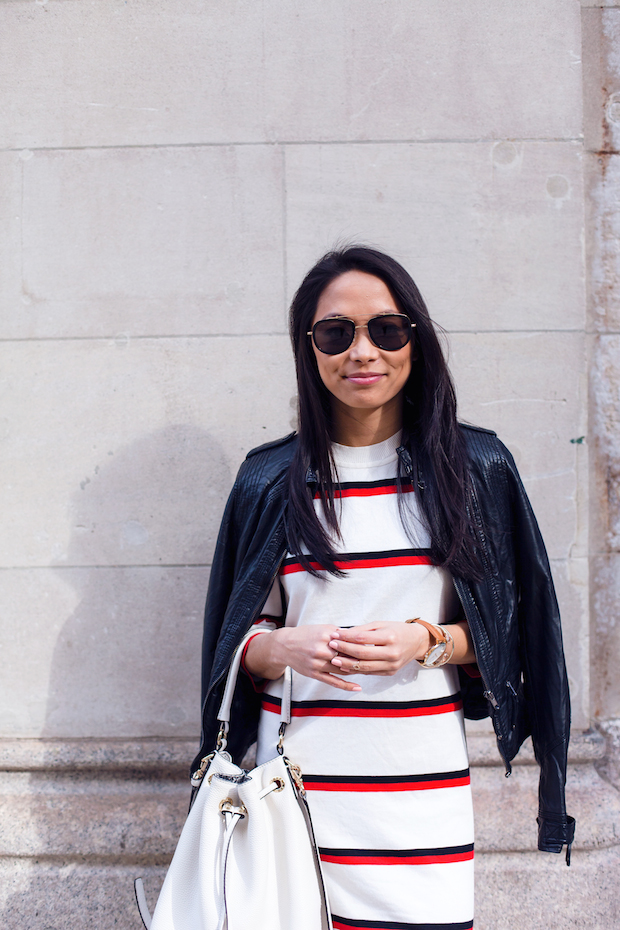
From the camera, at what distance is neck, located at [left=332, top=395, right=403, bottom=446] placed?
6.13 feet

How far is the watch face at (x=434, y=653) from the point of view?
164 centimetres

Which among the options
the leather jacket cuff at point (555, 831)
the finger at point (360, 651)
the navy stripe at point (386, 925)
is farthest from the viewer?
the leather jacket cuff at point (555, 831)

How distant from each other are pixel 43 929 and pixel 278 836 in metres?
1.77

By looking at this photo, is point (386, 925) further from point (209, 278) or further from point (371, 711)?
point (209, 278)

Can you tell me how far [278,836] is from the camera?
158cm

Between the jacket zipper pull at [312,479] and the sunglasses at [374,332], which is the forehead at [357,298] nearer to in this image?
the sunglasses at [374,332]

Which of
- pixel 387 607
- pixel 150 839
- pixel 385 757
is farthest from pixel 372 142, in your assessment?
pixel 150 839

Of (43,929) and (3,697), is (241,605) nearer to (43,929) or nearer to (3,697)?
(3,697)

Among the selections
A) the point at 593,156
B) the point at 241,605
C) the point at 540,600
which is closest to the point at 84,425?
the point at 241,605

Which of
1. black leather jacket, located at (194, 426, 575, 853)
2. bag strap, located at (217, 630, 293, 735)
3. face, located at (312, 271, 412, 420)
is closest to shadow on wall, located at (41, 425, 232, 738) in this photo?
black leather jacket, located at (194, 426, 575, 853)

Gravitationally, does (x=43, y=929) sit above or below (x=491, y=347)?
below

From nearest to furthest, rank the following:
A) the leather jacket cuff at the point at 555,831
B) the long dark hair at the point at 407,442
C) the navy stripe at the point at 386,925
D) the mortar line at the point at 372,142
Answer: the navy stripe at the point at 386,925
the long dark hair at the point at 407,442
the leather jacket cuff at the point at 555,831
the mortar line at the point at 372,142

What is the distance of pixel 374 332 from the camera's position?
1.75 meters

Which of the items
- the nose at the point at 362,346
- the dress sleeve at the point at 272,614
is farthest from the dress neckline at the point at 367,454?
the dress sleeve at the point at 272,614
